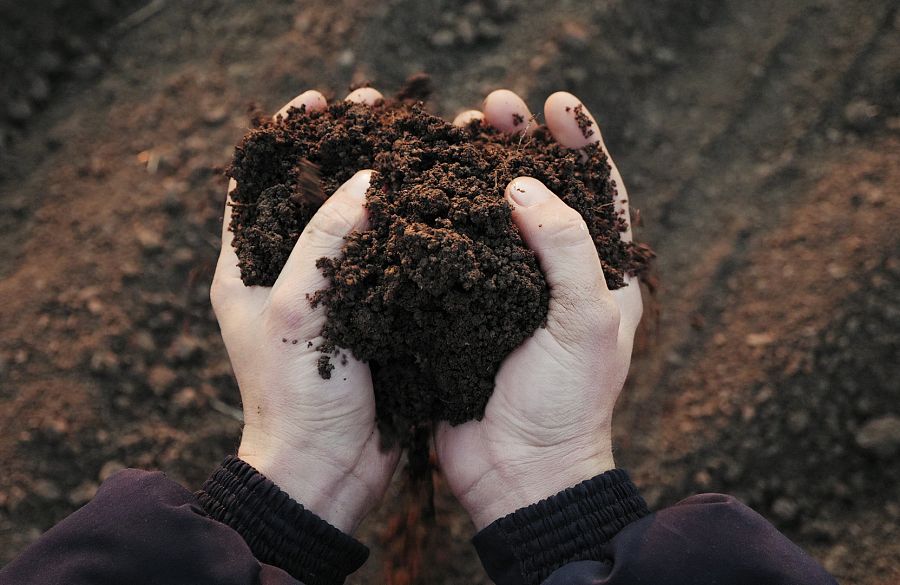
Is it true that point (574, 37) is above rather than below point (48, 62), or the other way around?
below

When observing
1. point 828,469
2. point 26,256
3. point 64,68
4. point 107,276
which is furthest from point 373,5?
point 828,469

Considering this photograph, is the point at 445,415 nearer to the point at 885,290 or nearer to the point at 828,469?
the point at 828,469

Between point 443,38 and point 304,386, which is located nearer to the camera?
point 304,386

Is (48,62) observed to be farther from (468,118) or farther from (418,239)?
(418,239)

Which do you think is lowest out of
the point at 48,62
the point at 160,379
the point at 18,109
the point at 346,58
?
the point at 160,379

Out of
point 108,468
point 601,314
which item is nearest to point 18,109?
point 108,468

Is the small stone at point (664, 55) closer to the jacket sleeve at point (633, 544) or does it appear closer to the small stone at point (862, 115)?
the small stone at point (862, 115)
